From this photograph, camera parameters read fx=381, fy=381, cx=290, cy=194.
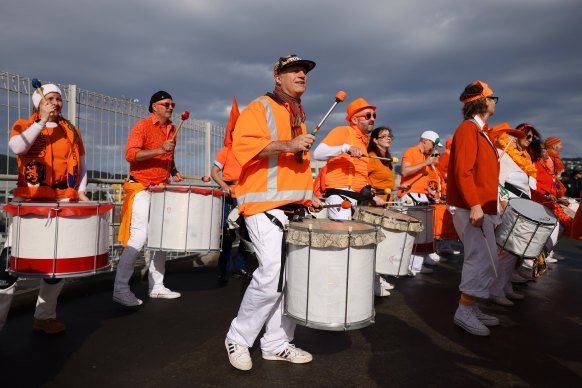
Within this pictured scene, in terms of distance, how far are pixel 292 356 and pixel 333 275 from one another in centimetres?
96

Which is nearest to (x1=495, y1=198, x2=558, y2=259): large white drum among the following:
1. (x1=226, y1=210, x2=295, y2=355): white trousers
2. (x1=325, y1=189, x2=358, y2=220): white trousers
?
(x1=325, y1=189, x2=358, y2=220): white trousers

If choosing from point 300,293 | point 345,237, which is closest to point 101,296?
point 300,293

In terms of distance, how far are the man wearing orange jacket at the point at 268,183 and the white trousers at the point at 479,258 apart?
71.0 inches

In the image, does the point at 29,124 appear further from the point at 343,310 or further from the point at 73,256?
the point at 343,310

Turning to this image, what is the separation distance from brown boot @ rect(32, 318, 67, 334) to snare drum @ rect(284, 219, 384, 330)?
234 cm

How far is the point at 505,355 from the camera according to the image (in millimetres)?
3160

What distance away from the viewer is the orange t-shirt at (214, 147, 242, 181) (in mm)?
6046

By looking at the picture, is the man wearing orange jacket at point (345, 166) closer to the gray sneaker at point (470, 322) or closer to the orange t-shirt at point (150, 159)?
the gray sneaker at point (470, 322)

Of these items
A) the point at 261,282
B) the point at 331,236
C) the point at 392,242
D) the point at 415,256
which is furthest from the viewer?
the point at 415,256

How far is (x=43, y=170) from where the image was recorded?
3289 mm

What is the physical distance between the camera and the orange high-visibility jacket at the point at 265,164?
2586mm

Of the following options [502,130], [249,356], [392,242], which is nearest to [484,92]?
[502,130]

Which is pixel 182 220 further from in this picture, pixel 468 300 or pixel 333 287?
pixel 468 300

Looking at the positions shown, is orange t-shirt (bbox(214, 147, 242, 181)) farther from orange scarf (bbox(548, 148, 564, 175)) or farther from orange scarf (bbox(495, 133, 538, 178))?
orange scarf (bbox(548, 148, 564, 175))
